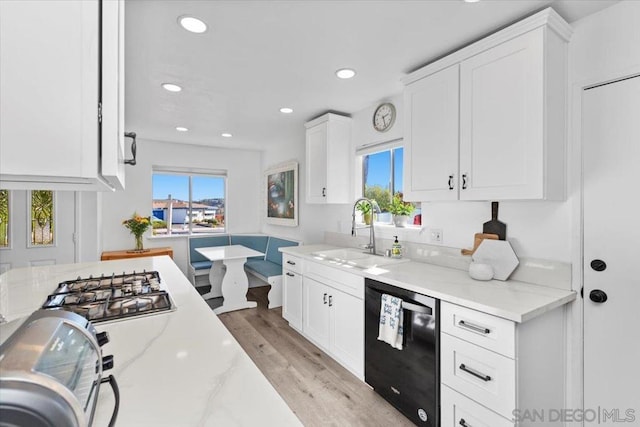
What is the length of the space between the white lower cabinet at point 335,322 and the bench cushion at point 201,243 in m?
2.43

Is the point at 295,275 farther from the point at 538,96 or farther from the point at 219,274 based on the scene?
the point at 538,96

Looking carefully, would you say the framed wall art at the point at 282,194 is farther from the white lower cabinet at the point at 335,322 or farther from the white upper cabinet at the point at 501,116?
the white upper cabinet at the point at 501,116

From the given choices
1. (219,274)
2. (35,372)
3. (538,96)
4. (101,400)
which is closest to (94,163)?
(35,372)

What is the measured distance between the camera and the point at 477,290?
1652 millimetres

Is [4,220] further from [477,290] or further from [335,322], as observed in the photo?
[477,290]

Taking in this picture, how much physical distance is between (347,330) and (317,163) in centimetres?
176

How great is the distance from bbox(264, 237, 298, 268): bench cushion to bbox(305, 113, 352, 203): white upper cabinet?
1.19 meters

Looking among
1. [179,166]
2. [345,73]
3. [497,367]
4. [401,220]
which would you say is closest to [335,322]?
[401,220]

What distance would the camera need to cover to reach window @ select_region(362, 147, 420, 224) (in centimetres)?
284

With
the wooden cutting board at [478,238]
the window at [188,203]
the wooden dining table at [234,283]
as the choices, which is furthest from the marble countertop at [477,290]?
the window at [188,203]

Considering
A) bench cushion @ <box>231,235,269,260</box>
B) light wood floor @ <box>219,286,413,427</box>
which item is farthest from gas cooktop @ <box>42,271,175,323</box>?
bench cushion @ <box>231,235,269,260</box>

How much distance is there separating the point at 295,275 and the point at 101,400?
2.41 metres

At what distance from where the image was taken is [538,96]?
152 centimetres

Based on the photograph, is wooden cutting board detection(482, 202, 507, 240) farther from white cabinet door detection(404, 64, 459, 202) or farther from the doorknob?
the doorknob
